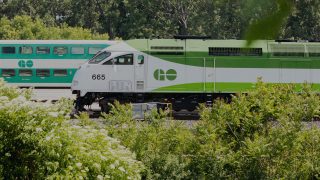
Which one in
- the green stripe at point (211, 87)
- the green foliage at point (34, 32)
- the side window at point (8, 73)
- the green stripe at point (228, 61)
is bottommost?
the green stripe at point (211, 87)

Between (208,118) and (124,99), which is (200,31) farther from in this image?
(208,118)

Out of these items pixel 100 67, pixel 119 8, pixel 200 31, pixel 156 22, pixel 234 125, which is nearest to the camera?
pixel 234 125

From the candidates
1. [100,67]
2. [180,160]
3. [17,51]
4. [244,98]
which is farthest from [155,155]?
[17,51]

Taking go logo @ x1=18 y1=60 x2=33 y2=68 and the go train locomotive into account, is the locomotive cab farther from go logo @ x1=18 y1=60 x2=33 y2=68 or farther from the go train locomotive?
go logo @ x1=18 y1=60 x2=33 y2=68

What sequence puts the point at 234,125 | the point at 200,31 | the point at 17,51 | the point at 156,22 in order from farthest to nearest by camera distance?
1. the point at 156,22
2. the point at 200,31
3. the point at 17,51
4. the point at 234,125

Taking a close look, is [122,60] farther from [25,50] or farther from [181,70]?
[25,50]

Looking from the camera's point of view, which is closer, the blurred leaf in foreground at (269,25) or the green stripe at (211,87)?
the blurred leaf in foreground at (269,25)

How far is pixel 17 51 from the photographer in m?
28.0

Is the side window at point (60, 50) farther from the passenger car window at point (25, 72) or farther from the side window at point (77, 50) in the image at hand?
the passenger car window at point (25, 72)

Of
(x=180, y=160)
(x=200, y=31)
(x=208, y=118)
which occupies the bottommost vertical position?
(x=180, y=160)

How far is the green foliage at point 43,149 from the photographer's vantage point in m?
8.71

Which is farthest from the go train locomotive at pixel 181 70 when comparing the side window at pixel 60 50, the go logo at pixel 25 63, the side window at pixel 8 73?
the side window at pixel 8 73

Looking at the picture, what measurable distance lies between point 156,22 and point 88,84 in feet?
78.1

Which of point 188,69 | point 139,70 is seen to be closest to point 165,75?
point 188,69
